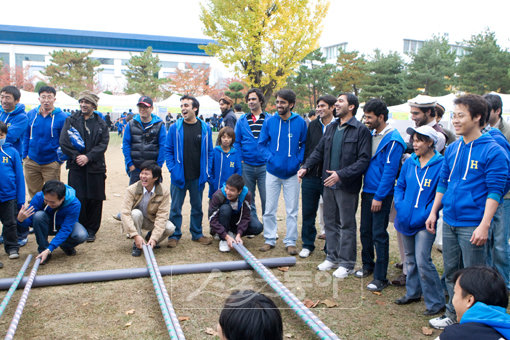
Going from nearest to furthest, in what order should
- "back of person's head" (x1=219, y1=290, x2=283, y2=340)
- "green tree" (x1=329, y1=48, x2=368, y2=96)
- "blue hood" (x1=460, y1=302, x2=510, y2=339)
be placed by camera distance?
"back of person's head" (x1=219, y1=290, x2=283, y2=340), "blue hood" (x1=460, y1=302, x2=510, y2=339), "green tree" (x1=329, y1=48, x2=368, y2=96)

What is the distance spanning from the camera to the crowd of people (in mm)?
3359

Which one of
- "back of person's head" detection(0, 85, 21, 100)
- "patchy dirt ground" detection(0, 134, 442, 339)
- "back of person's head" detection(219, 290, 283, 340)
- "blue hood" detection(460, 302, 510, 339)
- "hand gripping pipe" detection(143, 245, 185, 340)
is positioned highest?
"back of person's head" detection(0, 85, 21, 100)

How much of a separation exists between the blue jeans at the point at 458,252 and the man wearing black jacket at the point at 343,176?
49.7 inches

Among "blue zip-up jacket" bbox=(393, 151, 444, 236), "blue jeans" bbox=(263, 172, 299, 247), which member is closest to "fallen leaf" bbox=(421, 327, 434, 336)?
"blue zip-up jacket" bbox=(393, 151, 444, 236)

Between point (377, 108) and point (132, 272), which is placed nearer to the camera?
point (377, 108)

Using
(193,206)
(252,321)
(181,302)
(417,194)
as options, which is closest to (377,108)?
(417,194)

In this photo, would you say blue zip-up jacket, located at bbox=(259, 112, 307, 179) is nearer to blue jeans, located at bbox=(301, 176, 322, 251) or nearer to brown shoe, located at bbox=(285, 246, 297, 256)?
blue jeans, located at bbox=(301, 176, 322, 251)

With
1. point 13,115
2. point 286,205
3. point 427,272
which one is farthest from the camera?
point 13,115

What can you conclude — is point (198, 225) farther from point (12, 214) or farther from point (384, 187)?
point (384, 187)

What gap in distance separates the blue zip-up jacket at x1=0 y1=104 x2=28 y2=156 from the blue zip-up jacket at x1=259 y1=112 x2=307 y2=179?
3.47 meters

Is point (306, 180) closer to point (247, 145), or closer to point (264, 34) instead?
point (247, 145)

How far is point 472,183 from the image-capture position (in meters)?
3.26

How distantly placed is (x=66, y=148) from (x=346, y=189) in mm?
3855

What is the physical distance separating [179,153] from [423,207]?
10.9 feet
